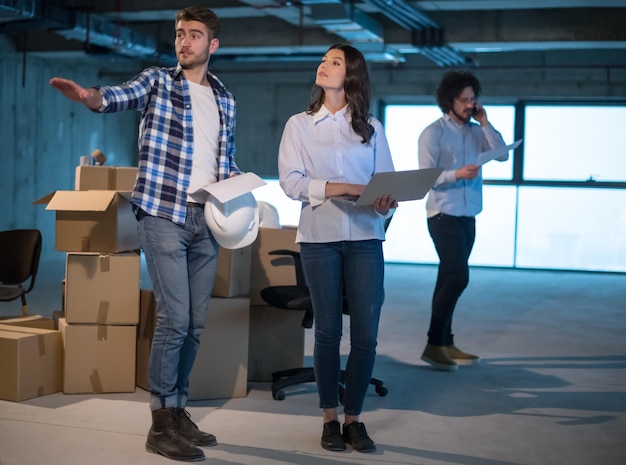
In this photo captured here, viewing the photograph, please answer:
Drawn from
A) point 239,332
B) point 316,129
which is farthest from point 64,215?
point 316,129

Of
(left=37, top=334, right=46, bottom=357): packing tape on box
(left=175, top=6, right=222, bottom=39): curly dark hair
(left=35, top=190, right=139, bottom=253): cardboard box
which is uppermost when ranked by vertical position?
(left=175, top=6, right=222, bottom=39): curly dark hair

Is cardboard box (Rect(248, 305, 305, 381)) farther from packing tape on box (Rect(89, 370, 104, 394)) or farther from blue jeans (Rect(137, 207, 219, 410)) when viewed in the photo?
blue jeans (Rect(137, 207, 219, 410))

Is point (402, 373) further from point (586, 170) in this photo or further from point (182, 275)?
point (586, 170)

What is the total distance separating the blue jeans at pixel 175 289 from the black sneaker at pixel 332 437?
502 millimetres

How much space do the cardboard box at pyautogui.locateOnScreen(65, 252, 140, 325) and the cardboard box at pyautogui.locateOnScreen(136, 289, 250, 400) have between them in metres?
0.11

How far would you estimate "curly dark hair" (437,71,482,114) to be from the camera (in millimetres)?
4414

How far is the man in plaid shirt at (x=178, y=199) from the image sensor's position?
2.76 m

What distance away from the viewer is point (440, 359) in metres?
4.41

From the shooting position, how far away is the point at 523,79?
416 inches

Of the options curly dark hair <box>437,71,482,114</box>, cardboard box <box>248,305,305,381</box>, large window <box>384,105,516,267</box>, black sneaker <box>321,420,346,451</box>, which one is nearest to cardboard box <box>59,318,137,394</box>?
cardboard box <box>248,305,305,381</box>

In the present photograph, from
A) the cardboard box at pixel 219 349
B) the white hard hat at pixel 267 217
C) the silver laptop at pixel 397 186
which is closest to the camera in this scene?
the silver laptop at pixel 397 186

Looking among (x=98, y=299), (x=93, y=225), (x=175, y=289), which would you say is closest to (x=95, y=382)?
(x=98, y=299)

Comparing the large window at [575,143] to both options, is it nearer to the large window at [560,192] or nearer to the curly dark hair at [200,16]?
the large window at [560,192]

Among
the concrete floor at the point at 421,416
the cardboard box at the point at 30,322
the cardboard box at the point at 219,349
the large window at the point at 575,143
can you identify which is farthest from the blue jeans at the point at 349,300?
the large window at the point at 575,143
